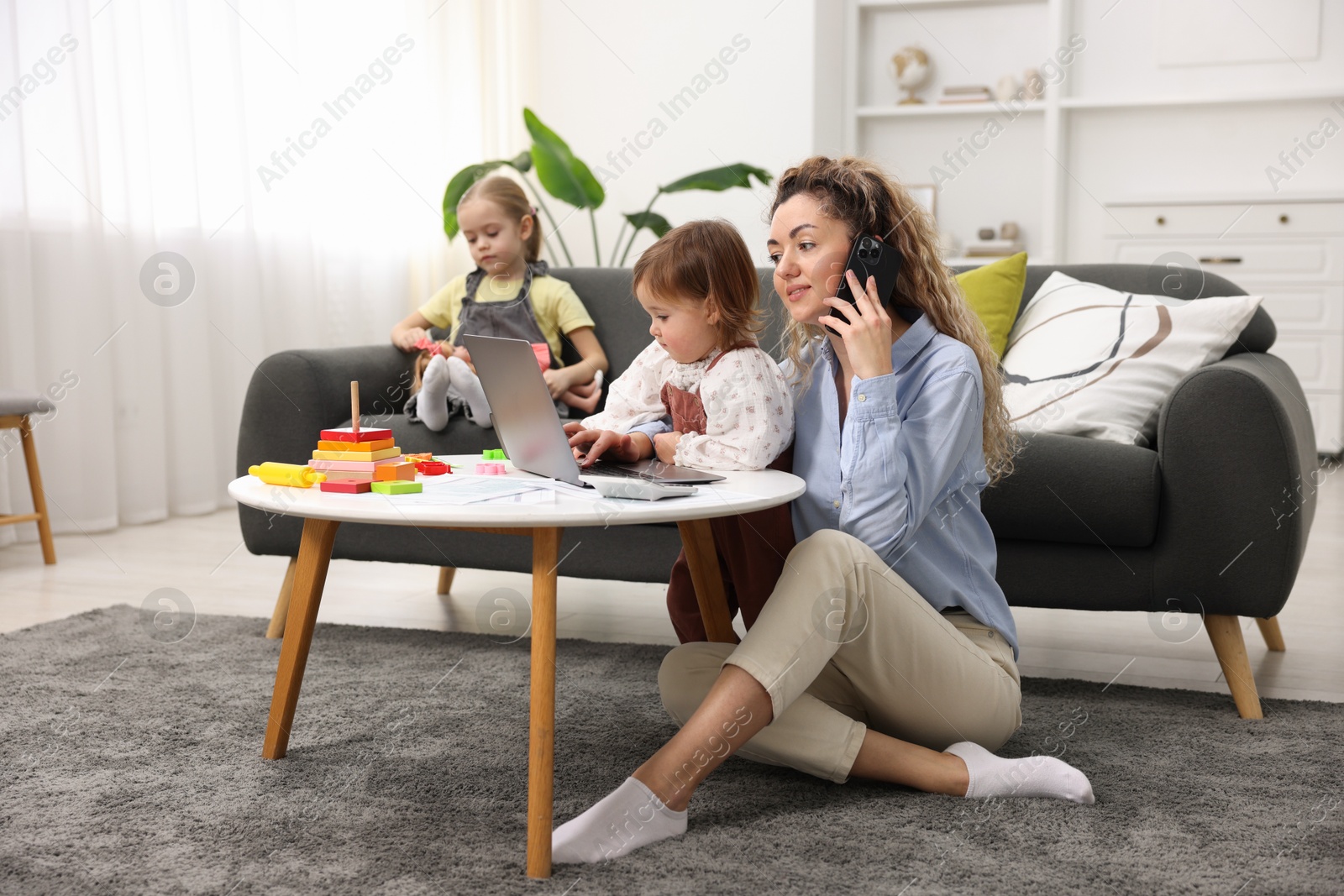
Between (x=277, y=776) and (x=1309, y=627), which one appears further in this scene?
(x=1309, y=627)

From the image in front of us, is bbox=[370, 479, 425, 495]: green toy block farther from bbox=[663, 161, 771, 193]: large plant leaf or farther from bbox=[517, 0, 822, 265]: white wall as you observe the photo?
bbox=[517, 0, 822, 265]: white wall

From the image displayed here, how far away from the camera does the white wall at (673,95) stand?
5023mm

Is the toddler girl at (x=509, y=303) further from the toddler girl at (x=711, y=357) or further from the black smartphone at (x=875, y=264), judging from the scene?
the black smartphone at (x=875, y=264)

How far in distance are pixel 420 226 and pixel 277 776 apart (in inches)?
137

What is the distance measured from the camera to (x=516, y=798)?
152 centimetres

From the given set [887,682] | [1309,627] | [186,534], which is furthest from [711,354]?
[186,534]

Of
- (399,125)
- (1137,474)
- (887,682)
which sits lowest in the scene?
(887,682)

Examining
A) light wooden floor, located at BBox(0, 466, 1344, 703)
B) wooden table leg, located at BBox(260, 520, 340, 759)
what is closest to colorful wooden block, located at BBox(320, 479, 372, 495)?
wooden table leg, located at BBox(260, 520, 340, 759)

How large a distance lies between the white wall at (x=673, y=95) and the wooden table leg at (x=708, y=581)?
325cm

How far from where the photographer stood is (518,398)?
1504mm

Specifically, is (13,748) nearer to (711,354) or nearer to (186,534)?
(711,354)

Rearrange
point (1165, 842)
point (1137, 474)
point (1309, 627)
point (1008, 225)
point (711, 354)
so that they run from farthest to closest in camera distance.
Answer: point (1008, 225)
point (1309, 627)
point (1137, 474)
point (711, 354)
point (1165, 842)

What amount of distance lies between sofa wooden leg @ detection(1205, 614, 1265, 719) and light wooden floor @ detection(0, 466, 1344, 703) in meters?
0.15

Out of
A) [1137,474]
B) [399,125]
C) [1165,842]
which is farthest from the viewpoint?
[399,125]
